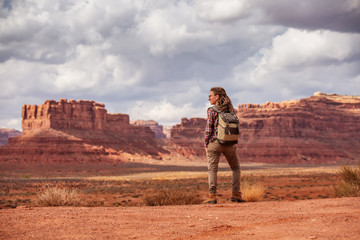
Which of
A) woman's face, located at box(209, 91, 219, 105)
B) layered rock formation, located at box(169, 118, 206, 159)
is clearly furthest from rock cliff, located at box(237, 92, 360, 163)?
woman's face, located at box(209, 91, 219, 105)

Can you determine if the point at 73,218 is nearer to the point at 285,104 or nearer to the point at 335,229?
the point at 335,229

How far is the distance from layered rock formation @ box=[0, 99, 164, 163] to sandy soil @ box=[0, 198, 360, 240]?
87398 mm

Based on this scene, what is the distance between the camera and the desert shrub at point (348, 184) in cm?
926

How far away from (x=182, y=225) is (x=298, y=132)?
128993 millimetres

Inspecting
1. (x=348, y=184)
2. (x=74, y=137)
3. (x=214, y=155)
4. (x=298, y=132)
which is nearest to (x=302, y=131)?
(x=298, y=132)

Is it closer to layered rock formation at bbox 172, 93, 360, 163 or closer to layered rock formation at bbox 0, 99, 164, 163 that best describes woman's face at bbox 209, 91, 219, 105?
layered rock formation at bbox 0, 99, 164, 163

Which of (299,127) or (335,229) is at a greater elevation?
(299,127)

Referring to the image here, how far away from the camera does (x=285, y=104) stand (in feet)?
450

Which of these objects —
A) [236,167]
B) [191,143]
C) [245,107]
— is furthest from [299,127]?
[236,167]

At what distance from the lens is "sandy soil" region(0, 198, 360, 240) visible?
14.3 ft

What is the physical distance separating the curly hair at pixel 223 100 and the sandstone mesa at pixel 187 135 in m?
86.1

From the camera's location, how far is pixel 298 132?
12800 cm

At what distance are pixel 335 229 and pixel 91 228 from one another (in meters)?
2.87

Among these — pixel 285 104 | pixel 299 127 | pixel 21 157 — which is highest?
pixel 285 104
